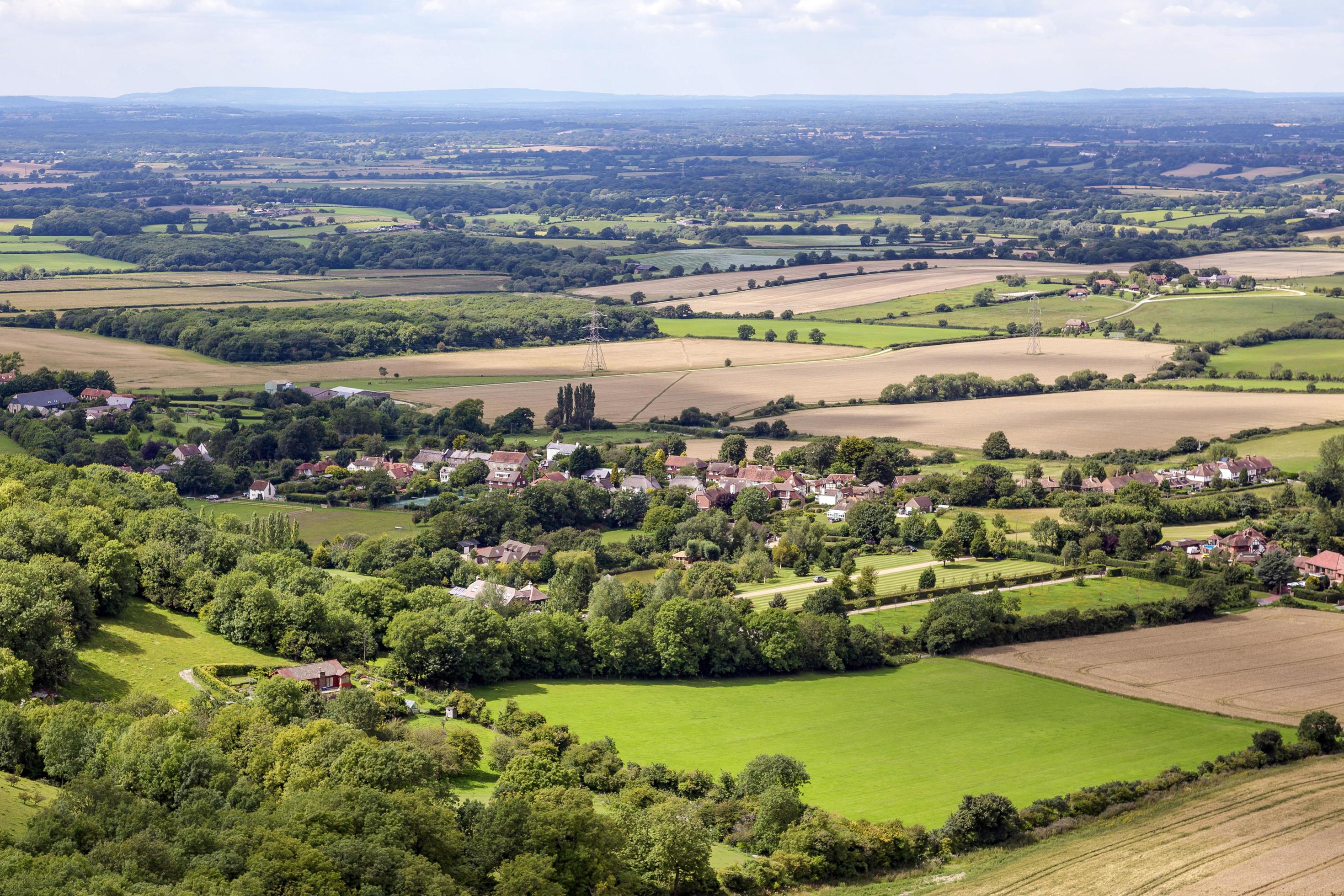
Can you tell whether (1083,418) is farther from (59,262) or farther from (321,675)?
(59,262)

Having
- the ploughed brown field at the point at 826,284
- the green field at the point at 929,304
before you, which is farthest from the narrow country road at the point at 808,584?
the ploughed brown field at the point at 826,284

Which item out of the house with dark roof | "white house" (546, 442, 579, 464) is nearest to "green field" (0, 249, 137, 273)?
the house with dark roof

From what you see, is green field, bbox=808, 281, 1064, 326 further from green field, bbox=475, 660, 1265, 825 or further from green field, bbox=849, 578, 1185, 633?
green field, bbox=475, 660, 1265, 825

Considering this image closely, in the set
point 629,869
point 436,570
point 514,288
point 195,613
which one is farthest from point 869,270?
point 629,869

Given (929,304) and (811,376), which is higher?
(929,304)

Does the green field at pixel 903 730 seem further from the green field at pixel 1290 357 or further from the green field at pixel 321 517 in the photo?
the green field at pixel 1290 357

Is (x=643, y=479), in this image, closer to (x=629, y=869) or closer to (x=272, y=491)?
(x=272, y=491)

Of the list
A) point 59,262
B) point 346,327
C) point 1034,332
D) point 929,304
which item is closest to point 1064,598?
point 1034,332
